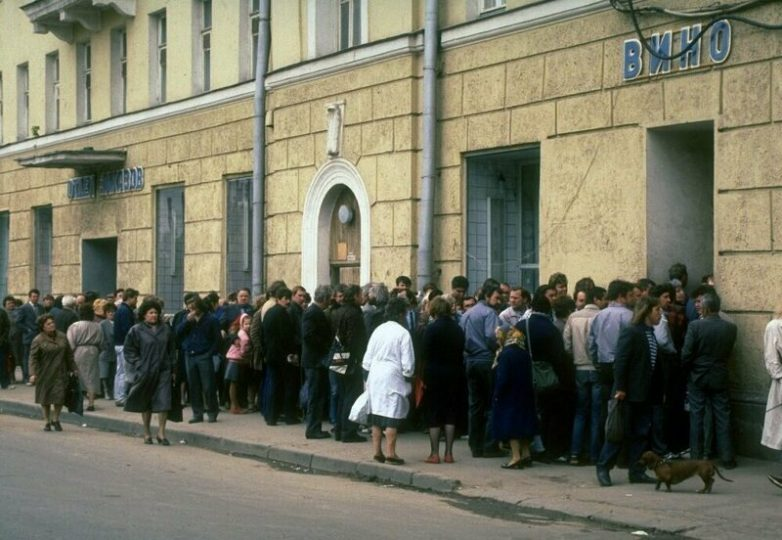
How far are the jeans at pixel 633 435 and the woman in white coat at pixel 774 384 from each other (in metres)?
1.23

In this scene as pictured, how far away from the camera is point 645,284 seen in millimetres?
14562

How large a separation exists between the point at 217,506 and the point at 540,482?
129 inches

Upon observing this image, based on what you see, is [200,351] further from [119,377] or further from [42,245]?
[42,245]

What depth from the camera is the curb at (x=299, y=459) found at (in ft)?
44.4

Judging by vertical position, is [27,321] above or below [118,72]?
below

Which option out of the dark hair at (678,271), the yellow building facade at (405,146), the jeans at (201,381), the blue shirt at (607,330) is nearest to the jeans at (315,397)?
the jeans at (201,381)

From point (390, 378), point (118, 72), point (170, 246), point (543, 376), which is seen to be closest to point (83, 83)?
point (118, 72)

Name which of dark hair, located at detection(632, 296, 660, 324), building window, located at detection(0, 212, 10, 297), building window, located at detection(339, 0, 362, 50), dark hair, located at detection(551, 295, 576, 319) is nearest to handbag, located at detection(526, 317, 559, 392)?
dark hair, located at detection(551, 295, 576, 319)

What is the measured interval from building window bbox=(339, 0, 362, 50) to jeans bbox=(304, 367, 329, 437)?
21.2 ft

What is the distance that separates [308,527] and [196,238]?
1548cm

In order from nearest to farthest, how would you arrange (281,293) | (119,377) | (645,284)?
(645,284)
(281,293)
(119,377)

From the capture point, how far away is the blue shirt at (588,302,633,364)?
537 inches

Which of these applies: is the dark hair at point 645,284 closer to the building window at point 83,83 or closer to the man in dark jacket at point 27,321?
the man in dark jacket at point 27,321

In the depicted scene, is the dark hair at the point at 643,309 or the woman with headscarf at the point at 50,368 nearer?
the dark hair at the point at 643,309
